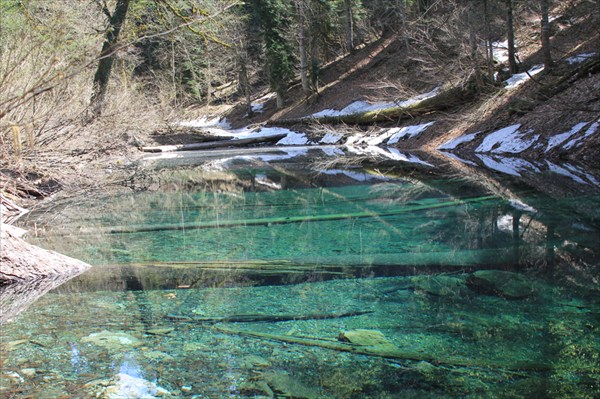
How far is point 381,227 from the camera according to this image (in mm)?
7137

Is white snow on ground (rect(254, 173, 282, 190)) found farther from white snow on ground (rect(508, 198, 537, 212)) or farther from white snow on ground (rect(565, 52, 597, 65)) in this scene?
white snow on ground (rect(565, 52, 597, 65))

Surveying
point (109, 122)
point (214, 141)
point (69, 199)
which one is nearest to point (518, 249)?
point (69, 199)

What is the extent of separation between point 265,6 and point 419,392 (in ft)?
117

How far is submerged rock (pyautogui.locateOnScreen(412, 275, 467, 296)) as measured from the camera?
14.8 ft

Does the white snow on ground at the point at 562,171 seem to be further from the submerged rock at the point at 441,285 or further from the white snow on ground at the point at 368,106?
the white snow on ground at the point at 368,106

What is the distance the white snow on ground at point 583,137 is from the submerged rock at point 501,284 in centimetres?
933

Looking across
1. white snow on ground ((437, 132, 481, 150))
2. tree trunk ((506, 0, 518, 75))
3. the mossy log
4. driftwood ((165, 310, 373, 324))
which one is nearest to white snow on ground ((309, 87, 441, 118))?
the mossy log

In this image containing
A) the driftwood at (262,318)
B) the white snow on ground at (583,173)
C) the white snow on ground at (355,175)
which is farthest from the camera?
the white snow on ground at (355,175)

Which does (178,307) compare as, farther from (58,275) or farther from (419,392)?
(419,392)

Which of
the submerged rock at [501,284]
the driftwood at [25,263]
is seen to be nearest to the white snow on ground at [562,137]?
the submerged rock at [501,284]

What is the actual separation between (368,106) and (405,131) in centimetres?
606

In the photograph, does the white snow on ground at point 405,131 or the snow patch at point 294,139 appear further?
the snow patch at point 294,139

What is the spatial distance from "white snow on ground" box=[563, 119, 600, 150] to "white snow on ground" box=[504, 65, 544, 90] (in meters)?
6.20

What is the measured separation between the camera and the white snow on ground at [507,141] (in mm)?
14719
